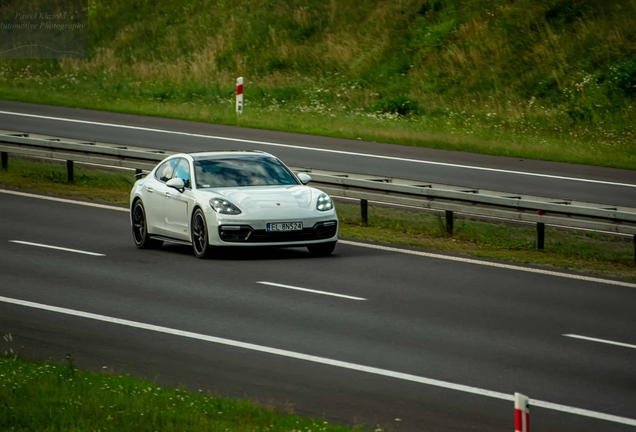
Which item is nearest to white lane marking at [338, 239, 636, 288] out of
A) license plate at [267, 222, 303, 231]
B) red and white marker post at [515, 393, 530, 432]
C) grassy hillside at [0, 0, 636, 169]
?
license plate at [267, 222, 303, 231]

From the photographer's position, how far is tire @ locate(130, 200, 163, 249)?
17.3 metres

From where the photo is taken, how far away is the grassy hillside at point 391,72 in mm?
29891

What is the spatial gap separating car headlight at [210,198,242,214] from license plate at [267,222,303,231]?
452 mm

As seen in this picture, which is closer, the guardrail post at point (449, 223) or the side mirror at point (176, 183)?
the side mirror at point (176, 183)

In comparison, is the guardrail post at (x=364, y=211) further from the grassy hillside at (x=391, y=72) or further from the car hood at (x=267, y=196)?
the grassy hillside at (x=391, y=72)

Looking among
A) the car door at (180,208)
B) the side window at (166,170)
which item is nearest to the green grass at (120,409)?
the car door at (180,208)

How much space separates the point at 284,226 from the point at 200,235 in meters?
1.23

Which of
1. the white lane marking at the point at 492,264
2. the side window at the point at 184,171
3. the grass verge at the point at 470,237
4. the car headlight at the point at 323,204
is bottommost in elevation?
the grass verge at the point at 470,237

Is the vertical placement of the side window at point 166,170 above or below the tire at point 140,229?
above

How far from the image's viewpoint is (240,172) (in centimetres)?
1680

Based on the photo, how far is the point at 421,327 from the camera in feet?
38.8

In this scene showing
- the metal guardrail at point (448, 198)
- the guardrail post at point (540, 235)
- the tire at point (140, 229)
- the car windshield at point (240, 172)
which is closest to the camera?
the car windshield at point (240, 172)

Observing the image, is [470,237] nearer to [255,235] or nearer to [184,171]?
[255,235]

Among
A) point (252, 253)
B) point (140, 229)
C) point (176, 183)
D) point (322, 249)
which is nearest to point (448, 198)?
point (322, 249)
